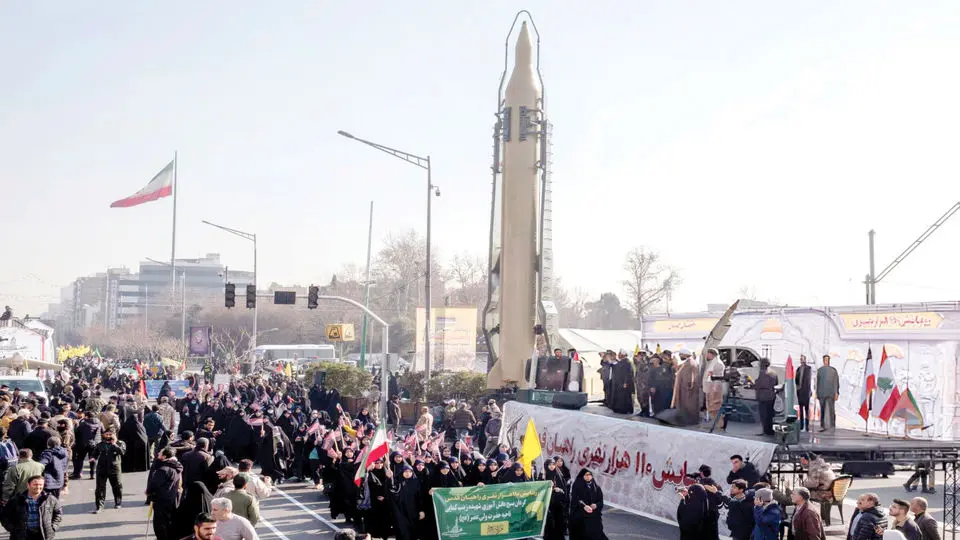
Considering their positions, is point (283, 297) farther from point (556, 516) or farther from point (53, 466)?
point (556, 516)

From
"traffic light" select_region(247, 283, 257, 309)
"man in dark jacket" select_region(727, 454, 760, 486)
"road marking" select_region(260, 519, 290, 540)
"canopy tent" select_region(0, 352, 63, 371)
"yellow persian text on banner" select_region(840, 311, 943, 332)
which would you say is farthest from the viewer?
"canopy tent" select_region(0, 352, 63, 371)

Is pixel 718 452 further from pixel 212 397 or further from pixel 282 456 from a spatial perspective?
pixel 212 397

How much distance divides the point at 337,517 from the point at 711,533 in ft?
24.4

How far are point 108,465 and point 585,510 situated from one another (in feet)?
28.9

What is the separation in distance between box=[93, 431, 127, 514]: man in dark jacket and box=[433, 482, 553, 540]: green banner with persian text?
6.54m

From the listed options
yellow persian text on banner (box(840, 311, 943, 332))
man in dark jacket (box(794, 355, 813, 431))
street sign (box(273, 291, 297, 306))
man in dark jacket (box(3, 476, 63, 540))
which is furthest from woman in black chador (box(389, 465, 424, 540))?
yellow persian text on banner (box(840, 311, 943, 332))

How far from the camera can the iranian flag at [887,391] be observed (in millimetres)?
16906

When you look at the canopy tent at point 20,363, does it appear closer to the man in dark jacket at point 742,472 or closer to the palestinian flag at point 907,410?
the man in dark jacket at point 742,472

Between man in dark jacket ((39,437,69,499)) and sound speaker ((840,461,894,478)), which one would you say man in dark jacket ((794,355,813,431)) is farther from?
man in dark jacket ((39,437,69,499))

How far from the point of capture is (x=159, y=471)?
13.0 m

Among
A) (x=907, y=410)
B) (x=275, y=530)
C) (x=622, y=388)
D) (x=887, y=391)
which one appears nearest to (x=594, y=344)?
(x=622, y=388)

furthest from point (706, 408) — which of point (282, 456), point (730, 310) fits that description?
point (282, 456)

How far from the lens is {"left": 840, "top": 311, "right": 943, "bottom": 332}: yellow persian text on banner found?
22.8m

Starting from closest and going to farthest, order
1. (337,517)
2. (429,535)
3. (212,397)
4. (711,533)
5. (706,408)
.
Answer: (711,533)
(429,535)
(337,517)
(706,408)
(212,397)
